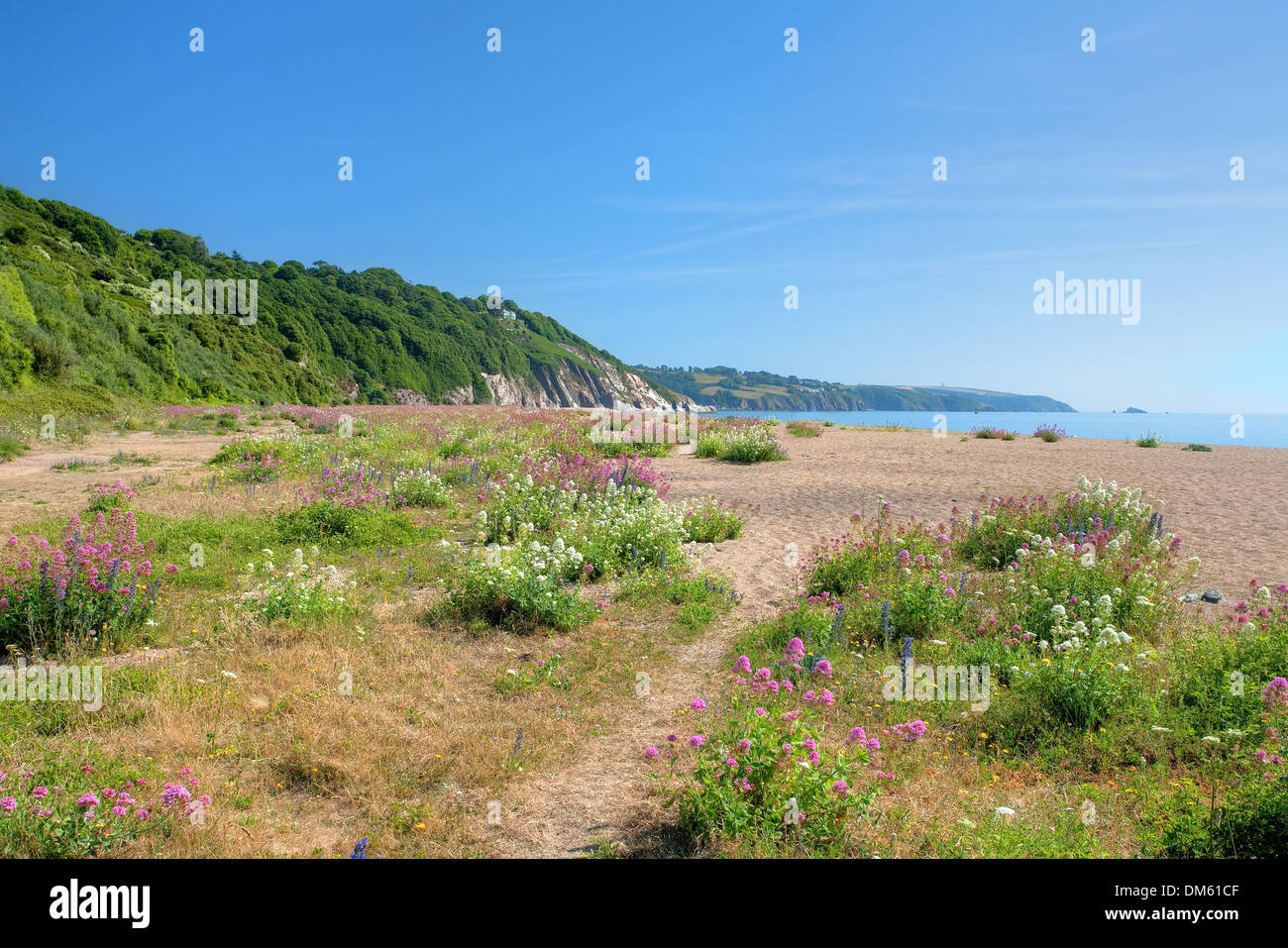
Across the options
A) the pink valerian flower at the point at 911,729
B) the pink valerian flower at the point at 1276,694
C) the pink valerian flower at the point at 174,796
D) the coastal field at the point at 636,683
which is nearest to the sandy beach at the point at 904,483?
the coastal field at the point at 636,683

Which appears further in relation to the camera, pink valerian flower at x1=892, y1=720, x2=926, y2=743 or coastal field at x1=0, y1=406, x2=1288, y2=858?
pink valerian flower at x1=892, y1=720, x2=926, y2=743

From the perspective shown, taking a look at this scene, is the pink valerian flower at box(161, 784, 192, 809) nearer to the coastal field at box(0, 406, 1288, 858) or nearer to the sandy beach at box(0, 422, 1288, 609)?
the coastal field at box(0, 406, 1288, 858)

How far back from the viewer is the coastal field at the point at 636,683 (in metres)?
3.29

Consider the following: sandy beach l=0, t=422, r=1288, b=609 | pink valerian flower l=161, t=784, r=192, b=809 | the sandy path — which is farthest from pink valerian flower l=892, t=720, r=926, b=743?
pink valerian flower l=161, t=784, r=192, b=809

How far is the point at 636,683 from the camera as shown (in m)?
5.41

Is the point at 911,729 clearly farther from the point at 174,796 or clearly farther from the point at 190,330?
the point at 190,330

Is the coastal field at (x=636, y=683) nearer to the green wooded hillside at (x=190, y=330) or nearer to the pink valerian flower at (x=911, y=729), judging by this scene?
the pink valerian flower at (x=911, y=729)

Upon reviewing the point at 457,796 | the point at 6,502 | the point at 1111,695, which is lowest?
the point at 457,796

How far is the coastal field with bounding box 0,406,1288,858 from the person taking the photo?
3.29m

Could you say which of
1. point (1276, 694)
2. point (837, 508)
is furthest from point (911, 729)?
point (837, 508)

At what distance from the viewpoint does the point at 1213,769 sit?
3.73 metres
